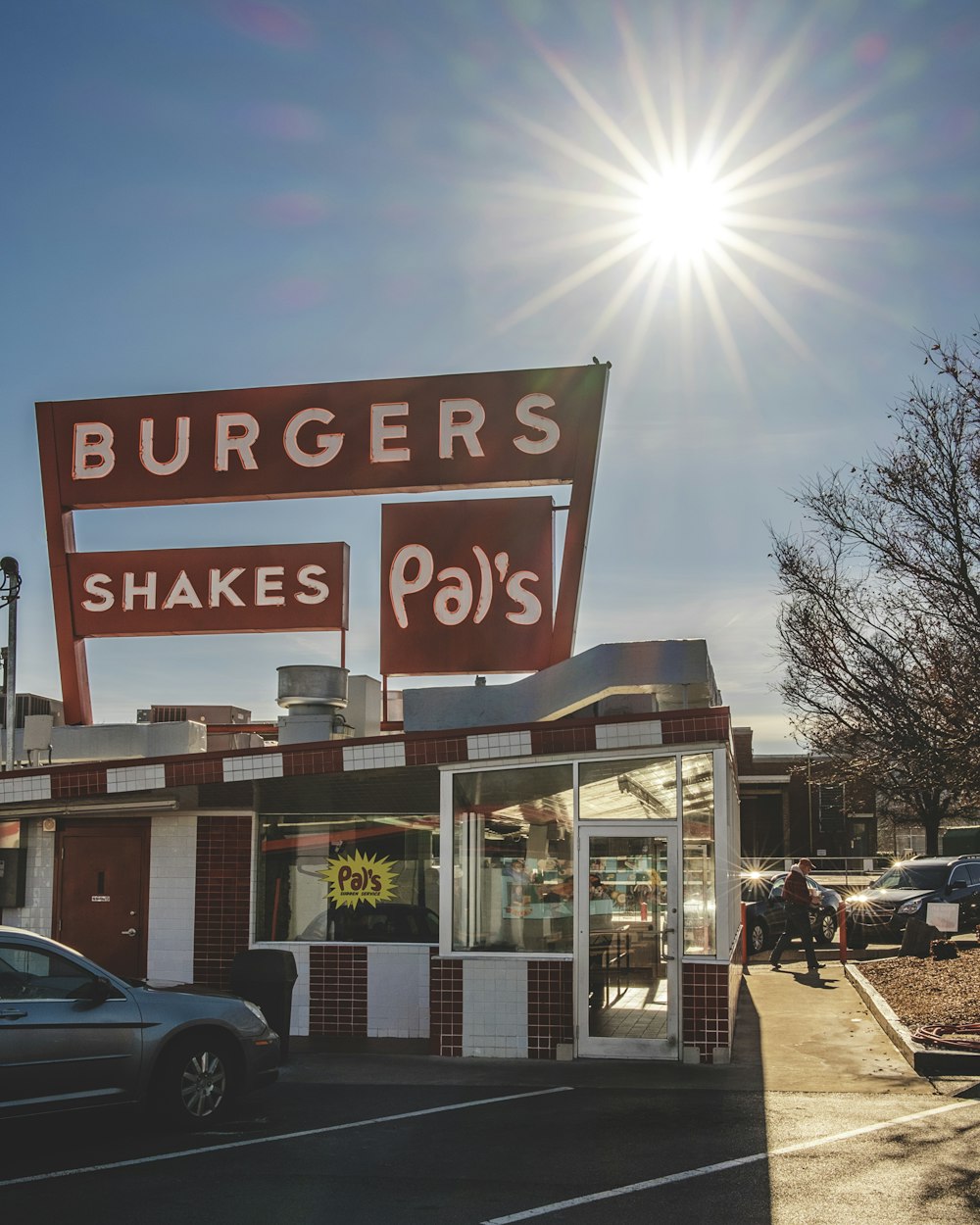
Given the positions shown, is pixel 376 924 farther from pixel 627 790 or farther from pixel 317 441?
pixel 317 441

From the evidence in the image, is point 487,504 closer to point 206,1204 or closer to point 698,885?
point 698,885

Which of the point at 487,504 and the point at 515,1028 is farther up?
the point at 487,504

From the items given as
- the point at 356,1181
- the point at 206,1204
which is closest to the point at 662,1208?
the point at 356,1181

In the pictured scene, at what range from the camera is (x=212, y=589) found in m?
16.8

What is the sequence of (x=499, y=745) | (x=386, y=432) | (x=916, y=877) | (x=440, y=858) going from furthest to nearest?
1. (x=916, y=877)
2. (x=386, y=432)
3. (x=440, y=858)
4. (x=499, y=745)

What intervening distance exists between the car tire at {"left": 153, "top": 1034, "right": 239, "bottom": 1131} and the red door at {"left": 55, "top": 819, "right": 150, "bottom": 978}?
4865 mm

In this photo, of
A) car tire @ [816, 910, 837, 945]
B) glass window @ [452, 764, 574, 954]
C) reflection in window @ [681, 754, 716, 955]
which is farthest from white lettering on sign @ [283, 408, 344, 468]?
car tire @ [816, 910, 837, 945]

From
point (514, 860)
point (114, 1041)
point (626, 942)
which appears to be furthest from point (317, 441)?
point (114, 1041)

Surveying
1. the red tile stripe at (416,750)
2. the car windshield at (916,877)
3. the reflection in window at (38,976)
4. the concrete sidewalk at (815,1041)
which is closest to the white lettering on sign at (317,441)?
the red tile stripe at (416,750)

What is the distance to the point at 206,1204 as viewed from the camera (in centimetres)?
726

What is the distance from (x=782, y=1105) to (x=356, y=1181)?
3.70 m

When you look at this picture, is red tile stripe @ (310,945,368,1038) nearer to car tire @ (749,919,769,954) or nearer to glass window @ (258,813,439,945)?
glass window @ (258,813,439,945)

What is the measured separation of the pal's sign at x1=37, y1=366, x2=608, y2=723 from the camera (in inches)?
636

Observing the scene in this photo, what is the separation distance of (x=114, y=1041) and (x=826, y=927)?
18183 millimetres
